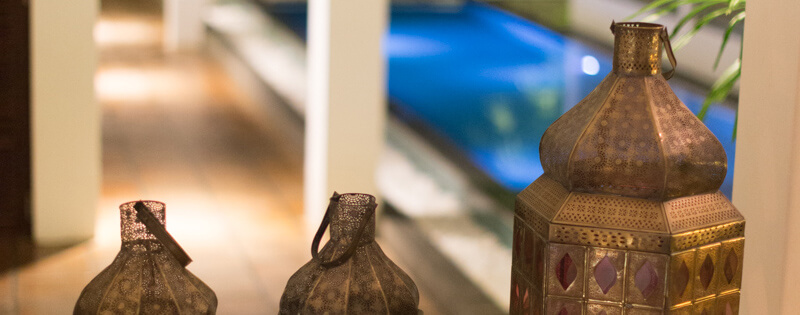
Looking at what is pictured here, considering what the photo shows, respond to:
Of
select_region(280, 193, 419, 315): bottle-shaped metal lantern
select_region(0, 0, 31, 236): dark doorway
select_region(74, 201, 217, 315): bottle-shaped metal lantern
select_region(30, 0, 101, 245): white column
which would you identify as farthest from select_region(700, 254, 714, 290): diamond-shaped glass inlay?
select_region(0, 0, 31, 236): dark doorway

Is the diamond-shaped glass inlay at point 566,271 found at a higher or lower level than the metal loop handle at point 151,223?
lower

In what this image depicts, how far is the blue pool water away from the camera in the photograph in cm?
704

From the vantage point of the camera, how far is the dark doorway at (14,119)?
3.42 metres

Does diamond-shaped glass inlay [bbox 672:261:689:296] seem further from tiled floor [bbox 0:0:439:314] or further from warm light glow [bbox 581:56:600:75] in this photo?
warm light glow [bbox 581:56:600:75]

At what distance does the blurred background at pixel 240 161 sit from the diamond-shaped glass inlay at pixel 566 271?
33.4 inches

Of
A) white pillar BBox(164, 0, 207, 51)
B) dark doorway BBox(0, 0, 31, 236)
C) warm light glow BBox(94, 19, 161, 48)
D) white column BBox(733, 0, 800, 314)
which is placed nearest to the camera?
white column BBox(733, 0, 800, 314)

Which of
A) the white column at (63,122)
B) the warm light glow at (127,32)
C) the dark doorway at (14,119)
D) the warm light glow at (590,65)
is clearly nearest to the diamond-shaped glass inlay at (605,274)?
the white column at (63,122)

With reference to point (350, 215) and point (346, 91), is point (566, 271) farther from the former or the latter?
point (346, 91)

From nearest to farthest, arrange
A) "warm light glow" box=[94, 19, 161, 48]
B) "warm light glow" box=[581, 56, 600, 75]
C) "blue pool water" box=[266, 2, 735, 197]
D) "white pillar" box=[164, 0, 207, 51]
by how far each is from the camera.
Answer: "blue pool water" box=[266, 2, 735, 197], "white pillar" box=[164, 0, 207, 51], "warm light glow" box=[94, 19, 161, 48], "warm light glow" box=[581, 56, 600, 75]

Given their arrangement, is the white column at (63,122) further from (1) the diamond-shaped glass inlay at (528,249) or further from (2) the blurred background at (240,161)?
(1) the diamond-shaped glass inlay at (528,249)

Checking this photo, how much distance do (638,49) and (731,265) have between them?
0.79 ft

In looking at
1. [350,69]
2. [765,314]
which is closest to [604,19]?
[350,69]

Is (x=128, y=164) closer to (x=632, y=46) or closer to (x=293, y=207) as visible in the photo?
(x=293, y=207)

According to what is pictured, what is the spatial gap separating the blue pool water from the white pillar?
1.40 m
